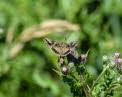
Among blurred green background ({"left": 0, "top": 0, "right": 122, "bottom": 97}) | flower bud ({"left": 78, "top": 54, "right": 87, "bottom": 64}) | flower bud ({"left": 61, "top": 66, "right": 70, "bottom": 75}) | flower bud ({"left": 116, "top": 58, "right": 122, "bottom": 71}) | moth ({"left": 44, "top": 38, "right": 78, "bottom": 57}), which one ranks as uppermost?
blurred green background ({"left": 0, "top": 0, "right": 122, "bottom": 97})

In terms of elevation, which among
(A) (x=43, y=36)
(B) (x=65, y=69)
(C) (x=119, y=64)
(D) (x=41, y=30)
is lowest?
(C) (x=119, y=64)

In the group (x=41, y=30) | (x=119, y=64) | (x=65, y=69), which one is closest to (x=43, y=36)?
(x=41, y=30)

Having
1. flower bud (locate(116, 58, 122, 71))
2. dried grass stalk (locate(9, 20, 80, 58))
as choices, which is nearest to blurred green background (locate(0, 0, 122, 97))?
dried grass stalk (locate(9, 20, 80, 58))

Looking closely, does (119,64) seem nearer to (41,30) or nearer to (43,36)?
(43,36)

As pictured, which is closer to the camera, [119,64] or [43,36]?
[119,64]

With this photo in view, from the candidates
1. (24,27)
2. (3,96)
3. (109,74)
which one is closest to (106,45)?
(24,27)

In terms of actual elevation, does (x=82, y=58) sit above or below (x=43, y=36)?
below

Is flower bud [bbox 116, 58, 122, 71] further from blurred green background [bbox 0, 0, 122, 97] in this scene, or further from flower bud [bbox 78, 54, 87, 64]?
blurred green background [bbox 0, 0, 122, 97]

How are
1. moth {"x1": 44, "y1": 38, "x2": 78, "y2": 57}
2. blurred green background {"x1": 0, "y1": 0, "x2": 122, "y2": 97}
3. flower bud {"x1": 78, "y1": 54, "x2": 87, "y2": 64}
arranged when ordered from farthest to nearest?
blurred green background {"x1": 0, "y1": 0, "x2": 122, "y2": 97} < flower bud {"x1": 78, "y1": 54, "x2": 87, "y2": 64} < moth {"x1": 44, "y1": 38, "x2": 78, "y2": 57}
